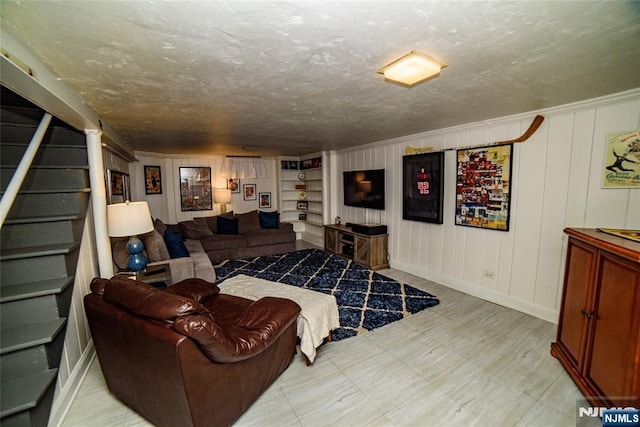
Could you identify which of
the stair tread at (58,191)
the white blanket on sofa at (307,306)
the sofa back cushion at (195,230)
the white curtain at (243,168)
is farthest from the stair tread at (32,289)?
the white curtain at (243,168)

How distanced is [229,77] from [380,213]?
3.69m

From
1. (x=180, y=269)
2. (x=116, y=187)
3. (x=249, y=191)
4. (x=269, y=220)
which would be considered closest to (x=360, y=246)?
(x=269, y=220)

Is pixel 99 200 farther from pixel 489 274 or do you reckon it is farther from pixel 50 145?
pixel 489 274

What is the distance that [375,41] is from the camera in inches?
55.5

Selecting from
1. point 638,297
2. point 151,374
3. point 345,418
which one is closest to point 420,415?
point 345,418

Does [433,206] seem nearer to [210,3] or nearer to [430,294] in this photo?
[430,294]

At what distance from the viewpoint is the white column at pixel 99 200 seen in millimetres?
2408

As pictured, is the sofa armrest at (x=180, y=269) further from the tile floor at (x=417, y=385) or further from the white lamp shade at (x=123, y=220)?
the tile floor at (x=417, y=385)

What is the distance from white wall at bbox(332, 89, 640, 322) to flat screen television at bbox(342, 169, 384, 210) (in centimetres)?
86

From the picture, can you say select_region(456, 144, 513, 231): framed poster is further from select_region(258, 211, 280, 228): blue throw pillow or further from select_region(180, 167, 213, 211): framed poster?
select_region(180, 167, 213, 211): framed poster

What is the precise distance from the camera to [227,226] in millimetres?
5844

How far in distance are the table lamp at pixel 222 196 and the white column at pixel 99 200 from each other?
3.95 meters

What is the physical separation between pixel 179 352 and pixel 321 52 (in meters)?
1.73

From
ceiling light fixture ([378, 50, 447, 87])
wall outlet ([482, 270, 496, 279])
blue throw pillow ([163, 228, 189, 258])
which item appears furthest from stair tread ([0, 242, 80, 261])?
wall outlet ([482, 270, 496, 279])
